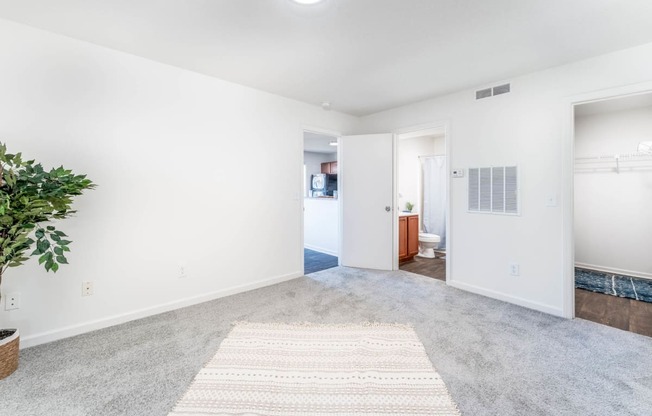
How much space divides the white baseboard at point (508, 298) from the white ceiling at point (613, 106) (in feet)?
7.95

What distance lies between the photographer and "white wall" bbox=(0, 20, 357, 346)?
214 cm

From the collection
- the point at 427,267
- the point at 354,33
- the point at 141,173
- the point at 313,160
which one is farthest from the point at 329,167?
the point at 354,33

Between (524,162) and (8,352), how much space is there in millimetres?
4322

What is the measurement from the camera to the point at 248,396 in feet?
5.24

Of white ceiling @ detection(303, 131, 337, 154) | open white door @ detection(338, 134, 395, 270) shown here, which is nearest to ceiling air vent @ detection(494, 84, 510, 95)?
open white door @ detection(338, 134, 395, 270)

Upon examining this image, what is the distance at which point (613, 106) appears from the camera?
12.1ft

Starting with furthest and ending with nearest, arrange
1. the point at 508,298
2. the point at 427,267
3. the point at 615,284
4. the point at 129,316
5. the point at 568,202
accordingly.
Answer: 1. the point at 427,267
2. the point at 615,284
3. the point at 508,298
4. the point at 568,202
5. the point at 129,316

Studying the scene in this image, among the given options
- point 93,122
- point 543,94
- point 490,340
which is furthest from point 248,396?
point 543,94

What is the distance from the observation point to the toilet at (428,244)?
196 inches

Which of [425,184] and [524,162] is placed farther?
[425,184]

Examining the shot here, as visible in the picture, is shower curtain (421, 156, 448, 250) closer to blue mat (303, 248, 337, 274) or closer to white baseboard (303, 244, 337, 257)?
white baseboard (303, 244, 337, 257)

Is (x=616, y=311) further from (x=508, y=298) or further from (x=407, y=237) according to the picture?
(x=407, y=237)

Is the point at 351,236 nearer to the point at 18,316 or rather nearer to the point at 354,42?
the point at 354,42

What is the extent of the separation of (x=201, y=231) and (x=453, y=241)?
288cm
